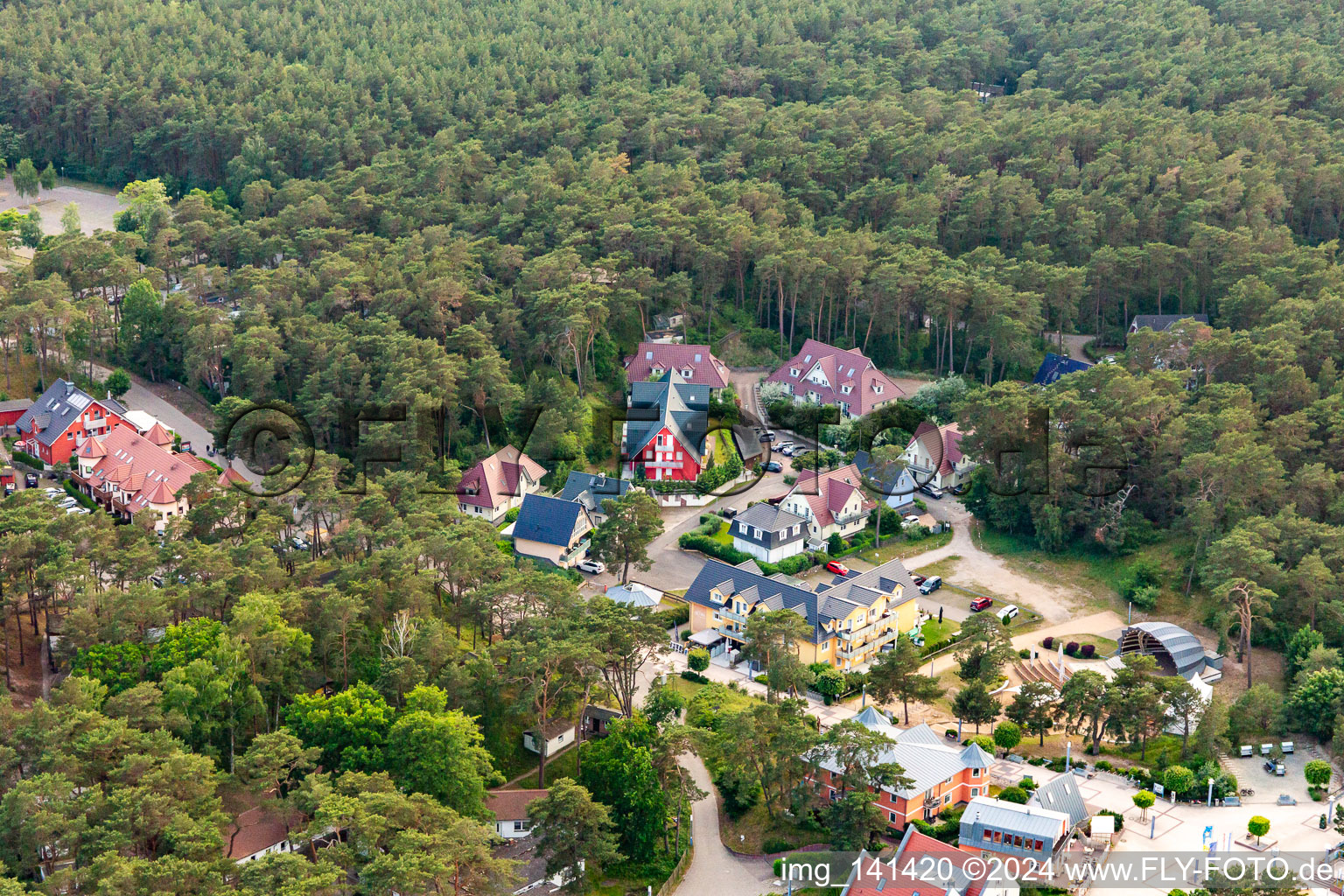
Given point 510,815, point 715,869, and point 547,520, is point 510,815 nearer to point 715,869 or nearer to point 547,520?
point 715,869

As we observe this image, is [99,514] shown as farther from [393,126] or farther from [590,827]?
[393,126]

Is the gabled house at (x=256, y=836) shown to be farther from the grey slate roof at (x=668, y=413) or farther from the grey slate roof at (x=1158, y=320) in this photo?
the grey slate roof at (x=1158, y=320)

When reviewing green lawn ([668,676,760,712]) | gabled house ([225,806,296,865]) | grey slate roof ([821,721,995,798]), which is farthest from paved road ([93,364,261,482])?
grey slate roof ([821,721,995,798])

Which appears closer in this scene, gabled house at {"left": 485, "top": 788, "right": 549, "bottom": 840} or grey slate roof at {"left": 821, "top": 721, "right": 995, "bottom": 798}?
grey slate roof at {"left": 821, "top": 721, "right": 995, "bottom": 798}

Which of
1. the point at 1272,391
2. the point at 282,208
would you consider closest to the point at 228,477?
the point at 282,208

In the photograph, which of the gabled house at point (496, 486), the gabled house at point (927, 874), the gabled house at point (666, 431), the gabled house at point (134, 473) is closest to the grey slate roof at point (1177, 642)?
the gabled house at point (927, 874)

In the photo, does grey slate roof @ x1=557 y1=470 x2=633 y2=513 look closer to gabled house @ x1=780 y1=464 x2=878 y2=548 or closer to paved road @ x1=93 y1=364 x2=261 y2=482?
gabled house @ x1=780 y1=464 x2=878 y2=548
